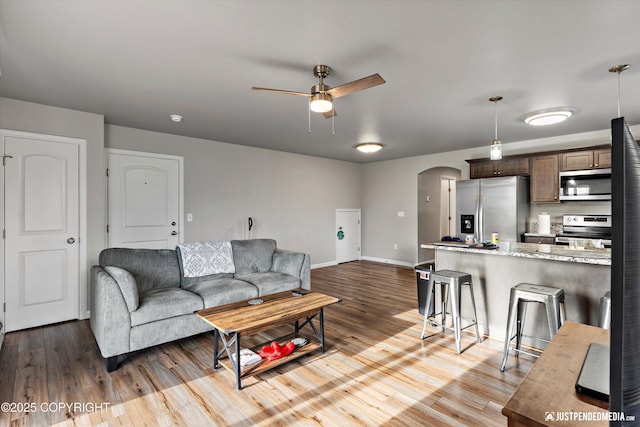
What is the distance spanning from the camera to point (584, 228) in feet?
15.5

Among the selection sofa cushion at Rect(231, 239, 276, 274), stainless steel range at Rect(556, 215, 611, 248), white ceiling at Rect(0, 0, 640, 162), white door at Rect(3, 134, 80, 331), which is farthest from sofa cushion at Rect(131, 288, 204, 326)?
stainless steel range at Rect(556, 215, 611, 248)

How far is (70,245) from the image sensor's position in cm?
381

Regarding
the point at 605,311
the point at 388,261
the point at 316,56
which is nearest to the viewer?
the point at 605,311

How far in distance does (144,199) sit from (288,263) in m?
2.36

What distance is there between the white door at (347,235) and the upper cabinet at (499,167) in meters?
2.98

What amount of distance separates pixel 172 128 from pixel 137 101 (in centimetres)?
112

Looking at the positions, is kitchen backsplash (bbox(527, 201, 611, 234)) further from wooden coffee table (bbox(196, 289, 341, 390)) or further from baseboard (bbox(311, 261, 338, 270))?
wooden coffee table (bbox(196, 289, 341, 390))

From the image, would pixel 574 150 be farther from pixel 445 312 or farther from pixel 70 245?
pixel 70 245

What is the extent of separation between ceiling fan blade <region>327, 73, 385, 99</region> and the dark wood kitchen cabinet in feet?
13.3

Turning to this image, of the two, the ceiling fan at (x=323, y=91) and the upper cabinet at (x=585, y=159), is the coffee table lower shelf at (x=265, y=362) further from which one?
the upper cabinet at (x=585, y=159)

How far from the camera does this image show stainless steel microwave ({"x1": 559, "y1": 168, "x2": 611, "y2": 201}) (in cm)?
449

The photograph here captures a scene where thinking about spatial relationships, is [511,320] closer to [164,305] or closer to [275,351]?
[275,351]

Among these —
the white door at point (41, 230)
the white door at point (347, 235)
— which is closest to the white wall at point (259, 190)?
the white door at point (347, 235)

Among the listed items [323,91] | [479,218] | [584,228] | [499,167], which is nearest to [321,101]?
[323,91]
